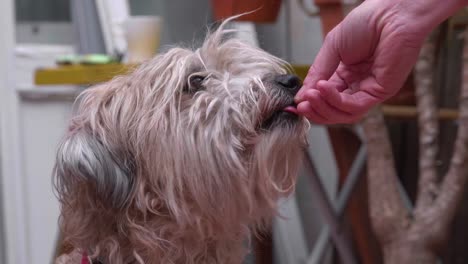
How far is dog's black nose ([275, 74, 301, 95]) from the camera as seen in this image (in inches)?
54.4

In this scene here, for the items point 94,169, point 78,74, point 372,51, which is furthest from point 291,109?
point 78,74

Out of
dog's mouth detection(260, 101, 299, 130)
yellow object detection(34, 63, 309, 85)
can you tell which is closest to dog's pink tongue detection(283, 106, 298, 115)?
dog's mouth detection(260, 101, 299, 130)

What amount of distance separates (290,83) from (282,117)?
0.07 m

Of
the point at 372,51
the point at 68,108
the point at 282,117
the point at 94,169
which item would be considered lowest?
the point at 68,108

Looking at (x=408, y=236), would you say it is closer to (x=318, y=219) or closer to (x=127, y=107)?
(x=127, y=107)

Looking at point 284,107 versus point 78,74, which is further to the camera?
point 78,74

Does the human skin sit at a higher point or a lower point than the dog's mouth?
higher

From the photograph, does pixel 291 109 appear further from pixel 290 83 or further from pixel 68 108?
pixel 68 108

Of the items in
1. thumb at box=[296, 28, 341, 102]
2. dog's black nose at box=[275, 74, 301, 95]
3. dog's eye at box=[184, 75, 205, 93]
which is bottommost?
dog's eye at box=[184, 75, 205, 93]

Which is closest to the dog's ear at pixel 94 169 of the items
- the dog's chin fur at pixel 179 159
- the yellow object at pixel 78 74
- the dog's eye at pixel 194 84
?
the dog's chin fur at pixel 179 159

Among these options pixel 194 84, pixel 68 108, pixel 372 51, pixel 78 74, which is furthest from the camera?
pixel 68 108

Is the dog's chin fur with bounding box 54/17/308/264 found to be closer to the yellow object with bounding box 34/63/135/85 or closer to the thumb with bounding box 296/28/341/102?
the thumb with bounding box 296/28/341/102

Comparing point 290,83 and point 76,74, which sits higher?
point 290,83

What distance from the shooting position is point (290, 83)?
139cm
